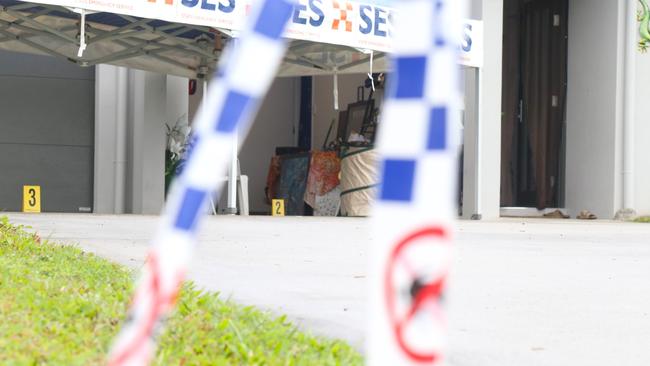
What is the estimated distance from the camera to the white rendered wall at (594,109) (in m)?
15.5

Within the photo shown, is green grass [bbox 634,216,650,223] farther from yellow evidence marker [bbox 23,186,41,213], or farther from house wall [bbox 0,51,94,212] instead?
yellow evidence marker [bbox 23,186,41,213]

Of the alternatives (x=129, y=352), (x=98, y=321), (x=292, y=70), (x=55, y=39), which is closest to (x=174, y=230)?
(x=129, y=352)

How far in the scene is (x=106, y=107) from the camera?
1505 centimetres

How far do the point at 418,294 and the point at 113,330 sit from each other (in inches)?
88.4

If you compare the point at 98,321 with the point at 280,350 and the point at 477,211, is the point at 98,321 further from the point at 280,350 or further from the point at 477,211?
the point at 477,211

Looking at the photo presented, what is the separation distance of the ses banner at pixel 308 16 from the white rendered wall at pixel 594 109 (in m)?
3.59

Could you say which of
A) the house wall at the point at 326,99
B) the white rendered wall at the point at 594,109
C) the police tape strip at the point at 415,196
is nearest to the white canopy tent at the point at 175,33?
the white rendered wall at the point at 594,109

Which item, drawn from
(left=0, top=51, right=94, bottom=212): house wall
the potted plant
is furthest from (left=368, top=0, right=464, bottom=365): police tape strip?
(left=0, top=51, right=94, bottom=212): house wall

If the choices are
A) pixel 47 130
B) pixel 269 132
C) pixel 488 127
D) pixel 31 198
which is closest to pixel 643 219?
pixel 488 127

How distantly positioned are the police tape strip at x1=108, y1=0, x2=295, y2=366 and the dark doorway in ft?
52.9

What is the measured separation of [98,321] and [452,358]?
114 cm

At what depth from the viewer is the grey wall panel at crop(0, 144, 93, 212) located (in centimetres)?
1489

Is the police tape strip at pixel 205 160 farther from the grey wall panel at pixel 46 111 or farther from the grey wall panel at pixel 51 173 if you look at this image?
the grey wall panel at pixel 46 111

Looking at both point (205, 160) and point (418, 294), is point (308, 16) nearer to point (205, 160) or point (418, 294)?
point (205, 160)
